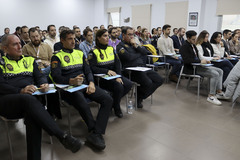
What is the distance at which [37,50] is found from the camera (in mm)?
3254

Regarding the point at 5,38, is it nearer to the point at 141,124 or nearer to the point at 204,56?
the point at 141,124

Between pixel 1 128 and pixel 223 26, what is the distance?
312 inches

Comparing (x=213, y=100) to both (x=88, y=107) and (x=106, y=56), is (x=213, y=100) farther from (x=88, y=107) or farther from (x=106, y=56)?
(x=88, y=107)

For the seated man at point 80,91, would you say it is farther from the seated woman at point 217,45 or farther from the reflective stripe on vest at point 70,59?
the seated woman at point 217,45

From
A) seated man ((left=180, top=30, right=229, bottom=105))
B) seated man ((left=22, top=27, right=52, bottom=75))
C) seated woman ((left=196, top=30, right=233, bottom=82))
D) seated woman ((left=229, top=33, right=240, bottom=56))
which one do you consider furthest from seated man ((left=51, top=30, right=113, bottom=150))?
seated woman ((left=229, top=33, right=240, bottom=56))

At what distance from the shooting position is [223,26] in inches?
300

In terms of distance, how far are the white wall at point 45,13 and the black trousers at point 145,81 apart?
850cm

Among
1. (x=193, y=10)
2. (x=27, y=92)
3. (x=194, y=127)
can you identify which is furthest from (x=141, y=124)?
(x=193, y=10)

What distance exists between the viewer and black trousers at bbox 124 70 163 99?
124 inches

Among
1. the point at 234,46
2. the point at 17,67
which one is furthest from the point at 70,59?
the point at 234,46

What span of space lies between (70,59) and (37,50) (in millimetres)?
1143

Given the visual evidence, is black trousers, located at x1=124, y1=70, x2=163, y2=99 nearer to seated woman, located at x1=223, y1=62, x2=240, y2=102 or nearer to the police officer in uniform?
the police officer in uniform

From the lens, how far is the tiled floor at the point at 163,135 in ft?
6.63

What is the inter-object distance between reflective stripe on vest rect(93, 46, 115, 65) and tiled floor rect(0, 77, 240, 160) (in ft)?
2.67
